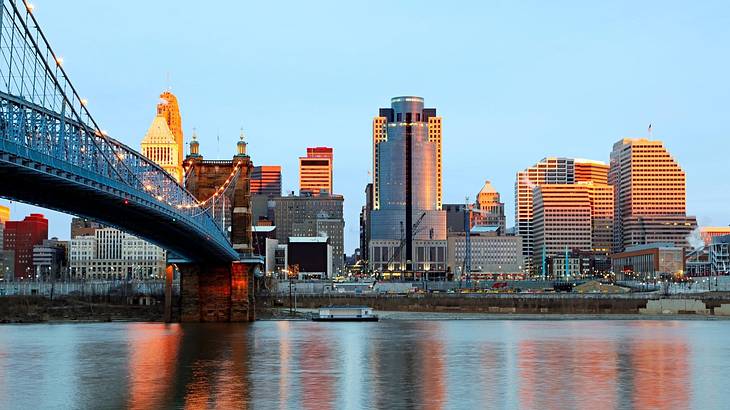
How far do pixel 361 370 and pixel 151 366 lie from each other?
11.4 metres

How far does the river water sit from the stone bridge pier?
64.3ft

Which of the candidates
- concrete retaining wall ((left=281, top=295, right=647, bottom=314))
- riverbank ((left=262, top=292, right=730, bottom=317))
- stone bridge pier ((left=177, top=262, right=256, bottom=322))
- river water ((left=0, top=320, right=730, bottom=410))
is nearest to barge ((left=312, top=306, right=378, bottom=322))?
stone bridge pier ((left=177, top=262, right=256, bottom=322))

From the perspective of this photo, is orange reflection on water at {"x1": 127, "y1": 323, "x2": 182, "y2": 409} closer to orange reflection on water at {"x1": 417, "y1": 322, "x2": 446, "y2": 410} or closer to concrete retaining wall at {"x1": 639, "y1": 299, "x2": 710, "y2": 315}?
orange reflection on water at {"x1": 417, "y1": 322, "x2": 446, "y2": 410}

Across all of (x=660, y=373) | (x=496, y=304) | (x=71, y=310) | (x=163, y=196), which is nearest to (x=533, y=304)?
(x=496, y=304)

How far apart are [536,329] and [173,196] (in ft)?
128

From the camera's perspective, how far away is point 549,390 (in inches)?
1788

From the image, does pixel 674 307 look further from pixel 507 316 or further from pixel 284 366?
pixel 284 366

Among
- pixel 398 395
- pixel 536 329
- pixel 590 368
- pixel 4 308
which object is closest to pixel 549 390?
pixel 398 395

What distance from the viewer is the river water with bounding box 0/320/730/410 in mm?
42031

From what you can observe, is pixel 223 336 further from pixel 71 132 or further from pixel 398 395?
pixel 398 395

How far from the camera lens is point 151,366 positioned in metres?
55.9

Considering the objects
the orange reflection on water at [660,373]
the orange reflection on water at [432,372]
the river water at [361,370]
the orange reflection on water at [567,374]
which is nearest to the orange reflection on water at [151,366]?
the river water at [361,370]

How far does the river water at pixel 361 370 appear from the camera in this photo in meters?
42.0

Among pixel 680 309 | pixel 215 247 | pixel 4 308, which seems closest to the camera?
pixel 215 247
